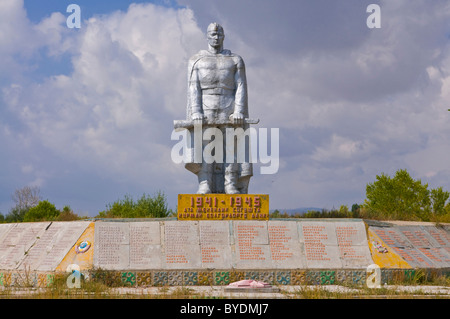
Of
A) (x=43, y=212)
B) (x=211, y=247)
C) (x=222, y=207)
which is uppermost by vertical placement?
(x=43, y=212)

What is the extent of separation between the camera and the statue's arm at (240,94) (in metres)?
13.9

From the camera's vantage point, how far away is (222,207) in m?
12.4

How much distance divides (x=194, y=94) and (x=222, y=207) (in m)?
3.17

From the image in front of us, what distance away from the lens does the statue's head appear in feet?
47.4

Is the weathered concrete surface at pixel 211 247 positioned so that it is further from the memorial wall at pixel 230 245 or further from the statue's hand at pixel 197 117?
the statue's hand at pixel 197 117

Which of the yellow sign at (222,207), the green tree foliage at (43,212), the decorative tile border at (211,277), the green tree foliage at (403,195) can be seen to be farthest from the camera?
the green tree foliage at (403,195)

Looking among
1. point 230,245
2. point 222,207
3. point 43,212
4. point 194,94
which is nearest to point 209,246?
point 230,245

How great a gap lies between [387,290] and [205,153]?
5615mm

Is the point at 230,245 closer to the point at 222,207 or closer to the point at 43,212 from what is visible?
the point at 222,207

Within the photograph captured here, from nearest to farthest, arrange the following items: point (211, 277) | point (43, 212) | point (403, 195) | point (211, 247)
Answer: point (211, 277)
point (211, 247)
point (43, 212)
point (403, 195)

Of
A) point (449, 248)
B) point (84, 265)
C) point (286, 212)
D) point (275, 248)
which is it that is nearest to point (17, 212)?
point (286, 212)

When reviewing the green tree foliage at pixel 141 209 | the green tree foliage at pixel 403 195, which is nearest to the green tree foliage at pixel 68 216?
the green tree foliage at pixel 141 209

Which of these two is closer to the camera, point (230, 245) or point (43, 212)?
point (230, 245)
